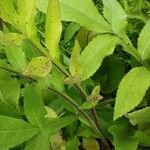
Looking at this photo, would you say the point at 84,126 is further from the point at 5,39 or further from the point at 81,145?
the point at 5,39

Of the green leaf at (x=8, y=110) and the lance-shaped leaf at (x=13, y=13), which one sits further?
the green leaf at (x=8, y=110)

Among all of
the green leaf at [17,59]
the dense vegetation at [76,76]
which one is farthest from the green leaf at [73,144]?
the green leaf at [17,59]

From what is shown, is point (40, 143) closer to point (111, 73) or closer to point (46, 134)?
point (46, 134)

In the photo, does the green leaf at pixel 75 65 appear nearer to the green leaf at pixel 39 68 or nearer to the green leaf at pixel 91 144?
the green leaf at pixel 39 68

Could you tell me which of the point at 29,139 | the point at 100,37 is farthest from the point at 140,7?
the point at 29,139

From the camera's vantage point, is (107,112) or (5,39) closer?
(5,39)

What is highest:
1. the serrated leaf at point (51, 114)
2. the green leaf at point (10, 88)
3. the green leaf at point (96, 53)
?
the green leaf at point (96, 53)

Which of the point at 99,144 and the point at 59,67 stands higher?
the point at 59,67
